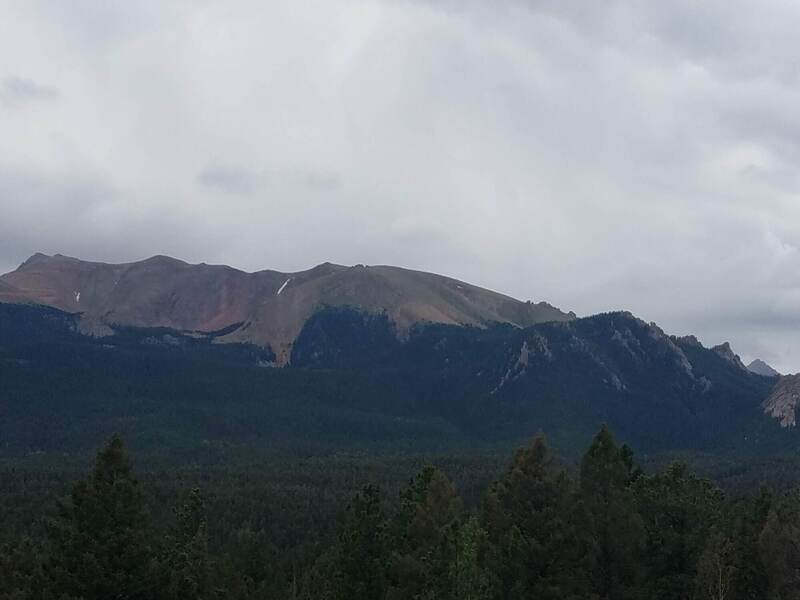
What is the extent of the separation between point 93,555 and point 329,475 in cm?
14746

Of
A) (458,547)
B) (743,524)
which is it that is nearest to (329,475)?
(743,524)

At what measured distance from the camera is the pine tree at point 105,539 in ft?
115

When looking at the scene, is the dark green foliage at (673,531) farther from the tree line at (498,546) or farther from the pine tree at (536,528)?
the pine tree at (536,528)

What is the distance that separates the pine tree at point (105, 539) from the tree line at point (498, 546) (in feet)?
0.17

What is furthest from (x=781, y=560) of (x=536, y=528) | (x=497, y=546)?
(x=497, y=546)

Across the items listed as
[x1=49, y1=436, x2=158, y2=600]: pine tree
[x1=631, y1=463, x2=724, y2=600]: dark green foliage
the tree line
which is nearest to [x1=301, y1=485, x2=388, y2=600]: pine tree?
the tree line

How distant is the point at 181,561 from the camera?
42.8 m

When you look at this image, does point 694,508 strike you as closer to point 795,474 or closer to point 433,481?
point 433,481

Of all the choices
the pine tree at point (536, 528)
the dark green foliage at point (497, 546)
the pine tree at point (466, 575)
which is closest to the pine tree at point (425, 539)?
the dark green foliage at point (497, 546)

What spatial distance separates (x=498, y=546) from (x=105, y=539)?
60.7ft

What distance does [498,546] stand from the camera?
45.6 meters

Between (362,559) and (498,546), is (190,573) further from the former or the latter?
(498,546)

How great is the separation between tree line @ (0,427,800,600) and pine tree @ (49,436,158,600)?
0.17ft

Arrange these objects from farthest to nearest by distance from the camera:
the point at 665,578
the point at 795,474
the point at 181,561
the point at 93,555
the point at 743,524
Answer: the point at 795,474 → the point at 743,524 → the point at 665,578 → the point at 181,561 → the point at 93,555
